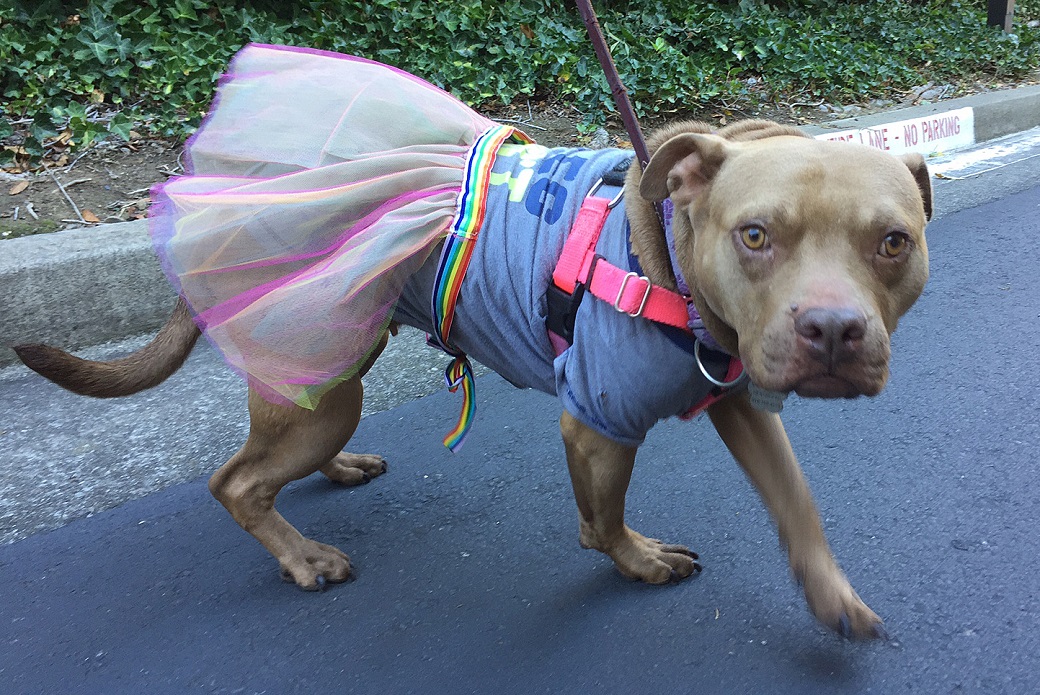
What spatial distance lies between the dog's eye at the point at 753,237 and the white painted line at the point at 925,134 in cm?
476

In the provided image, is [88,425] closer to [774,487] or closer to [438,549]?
[438,549]

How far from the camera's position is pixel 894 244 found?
1.71 m

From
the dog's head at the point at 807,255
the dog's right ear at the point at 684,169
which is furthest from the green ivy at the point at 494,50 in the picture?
the dog's head at the point at 807,255

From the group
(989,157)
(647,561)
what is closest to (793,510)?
(647,561)

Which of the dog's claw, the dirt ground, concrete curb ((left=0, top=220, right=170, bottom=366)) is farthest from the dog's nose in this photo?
the dirt ground

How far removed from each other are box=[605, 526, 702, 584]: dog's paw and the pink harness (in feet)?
1.44

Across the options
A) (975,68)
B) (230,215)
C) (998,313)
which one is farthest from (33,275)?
(975,68)

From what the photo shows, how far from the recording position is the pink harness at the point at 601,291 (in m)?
1.92

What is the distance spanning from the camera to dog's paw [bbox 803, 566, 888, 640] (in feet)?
6.65

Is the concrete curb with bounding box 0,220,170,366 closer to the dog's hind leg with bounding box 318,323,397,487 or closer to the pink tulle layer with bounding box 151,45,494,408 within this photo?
the dog's hind leg with bounding box 318,323,397,487

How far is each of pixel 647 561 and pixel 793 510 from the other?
442 millimetres

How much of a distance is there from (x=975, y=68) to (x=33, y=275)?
8.91 metres

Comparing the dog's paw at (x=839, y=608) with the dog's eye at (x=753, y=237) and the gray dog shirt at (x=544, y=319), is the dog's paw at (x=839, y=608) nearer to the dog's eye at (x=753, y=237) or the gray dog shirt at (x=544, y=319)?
the gray dog shirt at (x=544, y=319)

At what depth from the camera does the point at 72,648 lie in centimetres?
225
